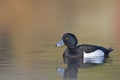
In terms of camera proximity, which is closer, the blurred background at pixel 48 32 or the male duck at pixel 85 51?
the blurred background at pixel 48 32

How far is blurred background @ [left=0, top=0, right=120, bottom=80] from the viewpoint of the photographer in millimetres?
8141

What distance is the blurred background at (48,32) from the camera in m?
8.14

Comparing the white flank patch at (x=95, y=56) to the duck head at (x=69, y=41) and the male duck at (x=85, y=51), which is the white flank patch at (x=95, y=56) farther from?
the duck head at (x=69, y=41)

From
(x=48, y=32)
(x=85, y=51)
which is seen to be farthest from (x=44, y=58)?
(x=48, y=32)

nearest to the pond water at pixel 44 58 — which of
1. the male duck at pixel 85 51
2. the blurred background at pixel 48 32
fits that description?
the blurred background at pixel 48 32

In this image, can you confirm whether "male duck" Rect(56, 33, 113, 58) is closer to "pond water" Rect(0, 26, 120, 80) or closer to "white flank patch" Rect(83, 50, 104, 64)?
"white flank patch" Rect(83, 50, 104, 64)

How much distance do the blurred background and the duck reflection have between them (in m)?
0.10

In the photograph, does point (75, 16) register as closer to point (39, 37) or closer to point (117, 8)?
point (117, 8)

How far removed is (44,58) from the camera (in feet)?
29.3

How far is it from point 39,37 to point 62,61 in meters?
2.33

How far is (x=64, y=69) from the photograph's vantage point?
827 cm

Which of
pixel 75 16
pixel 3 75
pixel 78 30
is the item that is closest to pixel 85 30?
pixel 78 30

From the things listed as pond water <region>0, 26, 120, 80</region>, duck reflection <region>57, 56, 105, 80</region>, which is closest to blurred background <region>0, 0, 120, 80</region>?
pond water <region>0, 26, 120, 80</region>

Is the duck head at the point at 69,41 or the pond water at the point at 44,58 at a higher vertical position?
the duck head at the point at 69,41
